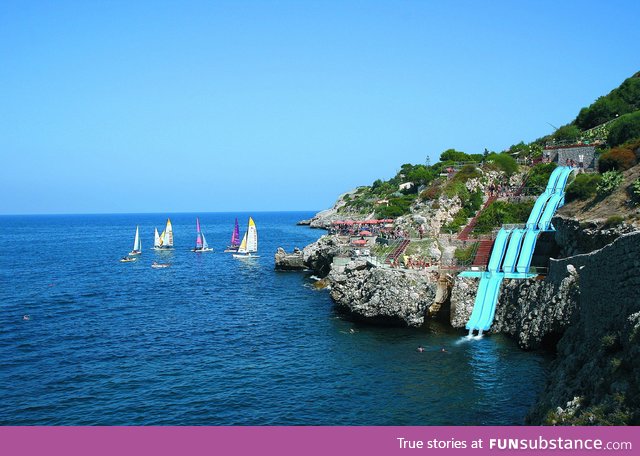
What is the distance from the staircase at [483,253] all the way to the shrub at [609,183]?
975 centimetres

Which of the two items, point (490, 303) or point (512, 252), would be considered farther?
point (512, 252)

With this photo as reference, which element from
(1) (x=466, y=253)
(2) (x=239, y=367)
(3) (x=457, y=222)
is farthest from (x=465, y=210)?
(2) (x=239, y=367)

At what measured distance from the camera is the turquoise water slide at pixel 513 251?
4271 centimetres

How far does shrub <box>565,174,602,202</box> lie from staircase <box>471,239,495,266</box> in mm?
8906

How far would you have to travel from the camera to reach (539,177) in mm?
62406

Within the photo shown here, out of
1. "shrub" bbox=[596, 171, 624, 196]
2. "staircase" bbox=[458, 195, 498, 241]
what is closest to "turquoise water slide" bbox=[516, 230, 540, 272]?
"shrub" bbox=[596, 171, 624, 196]

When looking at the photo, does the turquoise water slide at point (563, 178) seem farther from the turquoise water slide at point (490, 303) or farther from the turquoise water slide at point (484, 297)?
the turquoise water slide at point (490, 303)

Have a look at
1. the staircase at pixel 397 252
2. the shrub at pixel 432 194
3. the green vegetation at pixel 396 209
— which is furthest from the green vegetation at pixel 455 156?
the staircase at pixel 397 252

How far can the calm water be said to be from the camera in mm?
26016

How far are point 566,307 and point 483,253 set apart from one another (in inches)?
608

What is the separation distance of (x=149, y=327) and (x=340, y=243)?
85.5 ft

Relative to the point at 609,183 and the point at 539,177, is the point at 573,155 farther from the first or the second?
the point at 609,183
